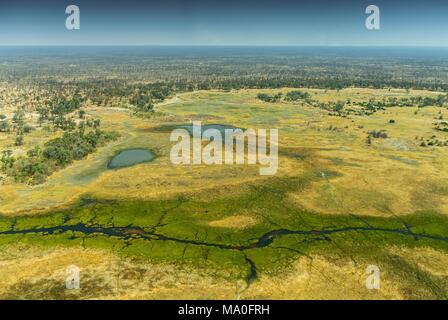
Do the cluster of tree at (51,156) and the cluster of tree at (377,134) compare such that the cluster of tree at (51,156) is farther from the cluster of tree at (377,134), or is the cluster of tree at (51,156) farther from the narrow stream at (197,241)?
the cluster of tree at (377,134)

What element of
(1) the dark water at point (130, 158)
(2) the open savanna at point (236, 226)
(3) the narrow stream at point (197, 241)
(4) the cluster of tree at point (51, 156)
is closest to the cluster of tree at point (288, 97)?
(2) the open savanna at point (236, 226)

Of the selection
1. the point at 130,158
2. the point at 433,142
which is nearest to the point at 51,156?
the point at 130,158

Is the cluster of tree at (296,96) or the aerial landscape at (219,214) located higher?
the cluster of tree at (296,96)

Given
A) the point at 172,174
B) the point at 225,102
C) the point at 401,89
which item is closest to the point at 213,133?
the point at 172,174

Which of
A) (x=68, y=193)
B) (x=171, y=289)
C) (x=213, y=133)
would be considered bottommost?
(x=171, y=289)
